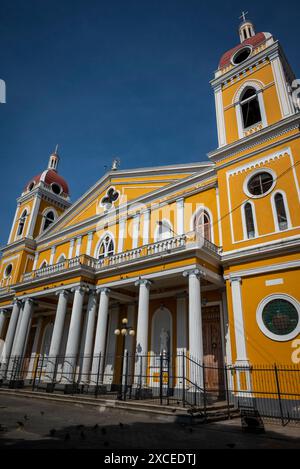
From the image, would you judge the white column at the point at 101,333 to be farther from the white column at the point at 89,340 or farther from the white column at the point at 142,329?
the white column at the point at 142,329

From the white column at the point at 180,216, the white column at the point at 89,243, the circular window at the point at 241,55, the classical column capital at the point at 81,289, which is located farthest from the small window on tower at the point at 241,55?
the classical column capital at the point at 81,289

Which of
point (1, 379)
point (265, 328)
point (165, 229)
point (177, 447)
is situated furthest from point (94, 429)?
point (1, 379)

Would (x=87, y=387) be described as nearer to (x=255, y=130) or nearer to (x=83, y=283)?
(x=83, y=283)

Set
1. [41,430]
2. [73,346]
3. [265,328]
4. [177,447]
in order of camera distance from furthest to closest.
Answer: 1. [73,346]
2. [265,328]
3. [41,430]
4. [177,447]

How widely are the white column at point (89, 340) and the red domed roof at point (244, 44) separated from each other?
49.4 feet

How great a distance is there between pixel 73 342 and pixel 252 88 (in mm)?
15837

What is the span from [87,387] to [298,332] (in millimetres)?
9535

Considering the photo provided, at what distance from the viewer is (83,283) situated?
1603cm

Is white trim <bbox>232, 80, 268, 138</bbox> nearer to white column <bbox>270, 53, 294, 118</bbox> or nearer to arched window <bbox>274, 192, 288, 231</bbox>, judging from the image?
white column <bbox>270, 53, 294, 118</bbox>

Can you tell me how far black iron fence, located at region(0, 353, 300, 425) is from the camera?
9688 millimetres

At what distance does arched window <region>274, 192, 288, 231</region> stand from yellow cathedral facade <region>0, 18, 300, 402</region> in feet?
0.15

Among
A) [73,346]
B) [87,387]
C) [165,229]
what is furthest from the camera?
[165,229]

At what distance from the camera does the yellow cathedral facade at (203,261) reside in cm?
1161

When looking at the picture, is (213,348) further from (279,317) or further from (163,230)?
(163,230)
